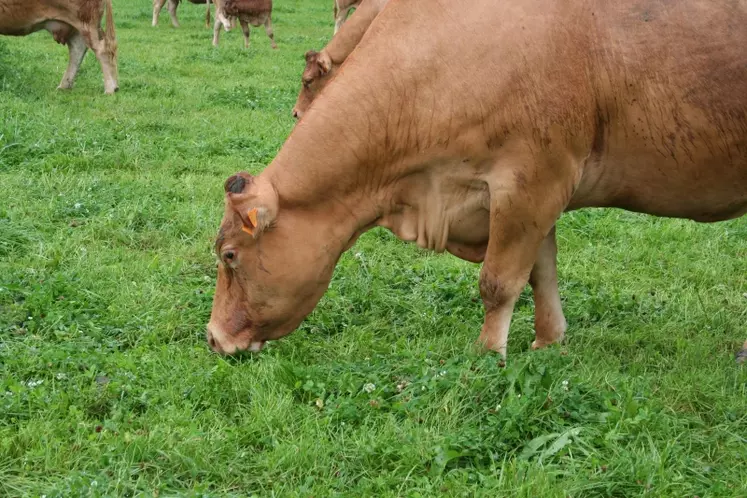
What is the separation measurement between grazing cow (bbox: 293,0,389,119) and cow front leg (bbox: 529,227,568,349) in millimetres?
4444

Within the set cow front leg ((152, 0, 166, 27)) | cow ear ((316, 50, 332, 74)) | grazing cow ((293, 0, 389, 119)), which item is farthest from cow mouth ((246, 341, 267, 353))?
cow front leg ((152, 0, 166, 27))

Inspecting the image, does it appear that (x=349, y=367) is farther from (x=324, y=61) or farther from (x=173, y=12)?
(x=173, y=12)

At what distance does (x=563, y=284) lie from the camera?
6070 mm

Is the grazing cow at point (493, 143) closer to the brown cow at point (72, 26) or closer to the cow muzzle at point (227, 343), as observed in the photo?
the cow muzzle at point (227, 343)

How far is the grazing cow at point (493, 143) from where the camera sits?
4180 millimetres

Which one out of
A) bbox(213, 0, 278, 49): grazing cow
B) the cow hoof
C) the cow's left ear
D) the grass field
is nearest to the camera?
the grass field

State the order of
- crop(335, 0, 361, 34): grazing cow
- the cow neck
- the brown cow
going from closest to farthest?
the cow neck → the brown cow → crop(335, 0, 361, 34): grazing cow

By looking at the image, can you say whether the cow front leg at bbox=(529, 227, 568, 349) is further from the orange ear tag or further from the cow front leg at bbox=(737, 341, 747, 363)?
the orange ear tag

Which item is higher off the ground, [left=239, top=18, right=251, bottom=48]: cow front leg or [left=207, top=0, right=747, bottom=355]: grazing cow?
[left=207, top=0, right=747, bottom=355]: grazing cow

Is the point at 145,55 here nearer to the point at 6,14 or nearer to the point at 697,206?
the point at 6,14

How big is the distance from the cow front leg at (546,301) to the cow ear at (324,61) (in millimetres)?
4573

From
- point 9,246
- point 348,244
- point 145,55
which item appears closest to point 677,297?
point 348,244

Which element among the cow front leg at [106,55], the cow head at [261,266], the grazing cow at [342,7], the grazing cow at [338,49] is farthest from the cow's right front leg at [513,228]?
the grazing cow at [342,7]

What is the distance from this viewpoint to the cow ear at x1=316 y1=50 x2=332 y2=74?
9129 mm
